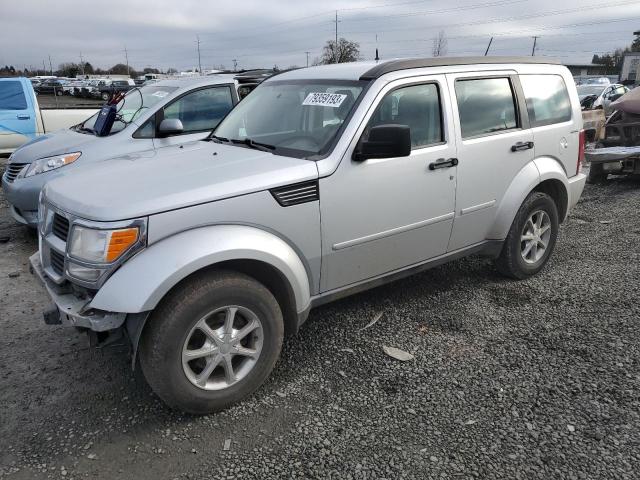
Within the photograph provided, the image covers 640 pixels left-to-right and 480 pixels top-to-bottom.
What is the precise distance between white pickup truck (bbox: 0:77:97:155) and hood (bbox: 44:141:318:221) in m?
6.63

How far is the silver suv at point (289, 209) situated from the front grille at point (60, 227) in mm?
20

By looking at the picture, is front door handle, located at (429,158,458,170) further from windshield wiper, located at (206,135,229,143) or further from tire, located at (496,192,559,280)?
windshield wiper, located at (206,135,229,143)

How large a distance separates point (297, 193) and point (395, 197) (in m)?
0.80

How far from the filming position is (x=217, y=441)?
2.75 meters

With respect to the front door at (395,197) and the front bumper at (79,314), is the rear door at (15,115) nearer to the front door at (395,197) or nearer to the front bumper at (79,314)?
the front bumper at (79,314)

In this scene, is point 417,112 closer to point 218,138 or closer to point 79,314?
point 218,138

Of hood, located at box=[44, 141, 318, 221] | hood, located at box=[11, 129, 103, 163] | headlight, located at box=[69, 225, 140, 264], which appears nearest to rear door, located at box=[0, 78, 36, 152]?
hood, located at box=[11, 129, 103, 163]

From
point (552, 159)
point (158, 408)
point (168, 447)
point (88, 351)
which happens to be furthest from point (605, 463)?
point (88, 351)

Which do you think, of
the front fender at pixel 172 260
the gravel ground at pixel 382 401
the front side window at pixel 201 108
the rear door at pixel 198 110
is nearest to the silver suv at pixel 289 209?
the front fender at pixel 172 260

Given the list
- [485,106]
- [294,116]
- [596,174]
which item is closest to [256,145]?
[294,116]

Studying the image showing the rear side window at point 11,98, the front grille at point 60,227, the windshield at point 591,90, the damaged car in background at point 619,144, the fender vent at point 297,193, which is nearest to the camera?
the front grille at point 60,227

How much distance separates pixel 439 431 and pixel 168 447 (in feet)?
4.73

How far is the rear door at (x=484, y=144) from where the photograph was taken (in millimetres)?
3941

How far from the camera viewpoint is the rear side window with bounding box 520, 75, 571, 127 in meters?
4.47
